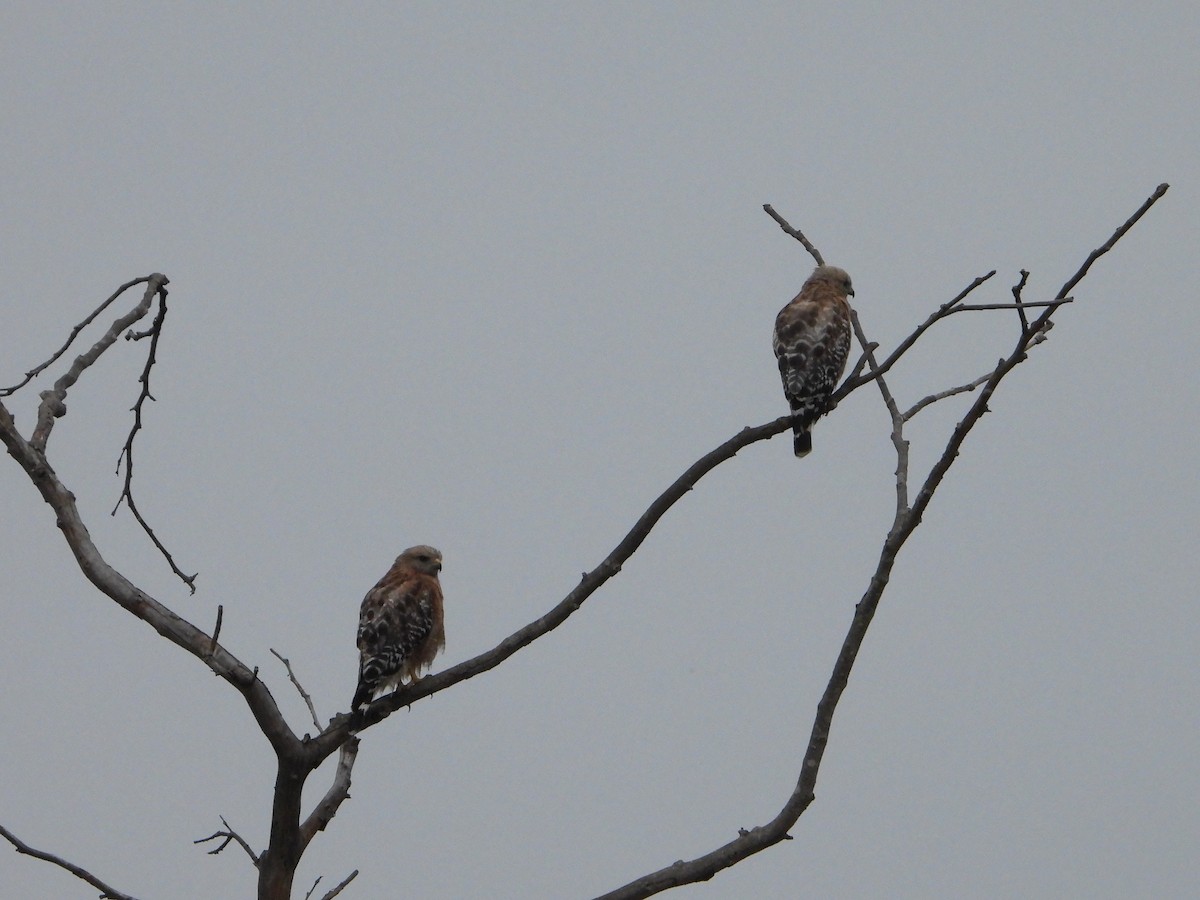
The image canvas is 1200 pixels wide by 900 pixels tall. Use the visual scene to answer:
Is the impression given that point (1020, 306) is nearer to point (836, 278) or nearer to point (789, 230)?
point (789, 230)

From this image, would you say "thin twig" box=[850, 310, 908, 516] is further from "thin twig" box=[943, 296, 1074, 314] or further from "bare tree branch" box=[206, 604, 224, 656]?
"bare tree branch" box=[206, 604, 224, 656]

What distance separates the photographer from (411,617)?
7676 millimetres

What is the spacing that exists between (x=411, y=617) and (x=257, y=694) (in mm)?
3443

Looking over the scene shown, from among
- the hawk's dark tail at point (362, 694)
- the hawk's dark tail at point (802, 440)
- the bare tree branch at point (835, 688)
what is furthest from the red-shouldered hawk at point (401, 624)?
the bare tree branch at point (835, 688)

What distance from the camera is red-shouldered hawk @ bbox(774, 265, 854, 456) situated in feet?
25.4

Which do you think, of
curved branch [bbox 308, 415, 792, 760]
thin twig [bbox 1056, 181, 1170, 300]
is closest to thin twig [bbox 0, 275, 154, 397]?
curved branch [bbox 308, 415, 792, 760]

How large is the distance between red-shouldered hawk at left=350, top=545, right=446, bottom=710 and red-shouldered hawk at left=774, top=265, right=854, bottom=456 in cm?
240

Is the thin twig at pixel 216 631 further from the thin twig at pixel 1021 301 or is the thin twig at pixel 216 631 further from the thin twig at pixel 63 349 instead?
the thin twig at pixel 1021 301

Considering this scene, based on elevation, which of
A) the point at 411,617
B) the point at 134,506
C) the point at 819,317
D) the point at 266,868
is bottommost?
the point at 266,868

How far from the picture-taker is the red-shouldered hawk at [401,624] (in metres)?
7.15

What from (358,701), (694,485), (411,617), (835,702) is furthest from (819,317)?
(835,702)

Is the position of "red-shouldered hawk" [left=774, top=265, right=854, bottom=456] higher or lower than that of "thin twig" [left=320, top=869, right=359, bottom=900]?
higher

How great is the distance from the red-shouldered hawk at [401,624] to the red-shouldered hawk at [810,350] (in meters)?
2.40

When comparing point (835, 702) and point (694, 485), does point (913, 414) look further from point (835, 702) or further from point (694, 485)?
point (835, 702)
